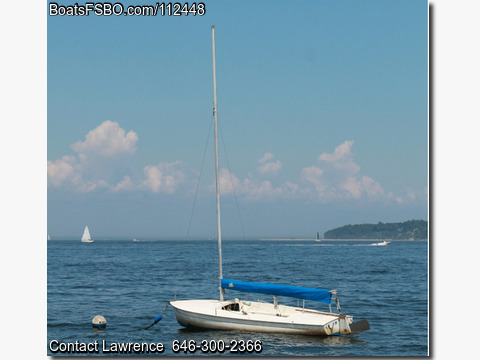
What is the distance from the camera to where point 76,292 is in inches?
1321

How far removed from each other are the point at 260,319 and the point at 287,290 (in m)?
1.33

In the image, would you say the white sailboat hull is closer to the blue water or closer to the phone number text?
the blue water

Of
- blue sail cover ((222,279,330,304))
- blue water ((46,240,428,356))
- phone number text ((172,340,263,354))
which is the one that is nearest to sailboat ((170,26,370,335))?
blue sail cover ((222,279,330,304))

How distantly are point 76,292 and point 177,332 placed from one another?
624 inches

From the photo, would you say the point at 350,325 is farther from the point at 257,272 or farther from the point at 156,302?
the point at 257,272

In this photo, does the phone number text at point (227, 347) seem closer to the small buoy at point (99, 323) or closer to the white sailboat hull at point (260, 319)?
the white sailboat hull at point (260, 319)

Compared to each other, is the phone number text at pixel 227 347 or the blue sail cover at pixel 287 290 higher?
the blue sail cover at pixel 287 290

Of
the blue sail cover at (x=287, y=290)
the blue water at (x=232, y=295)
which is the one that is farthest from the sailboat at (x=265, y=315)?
the blue water at (x=232, y=295)

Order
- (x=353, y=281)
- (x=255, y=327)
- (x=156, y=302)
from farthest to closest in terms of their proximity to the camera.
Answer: (x=353, y=281), (x=156, y=302), (x=255, y=327)

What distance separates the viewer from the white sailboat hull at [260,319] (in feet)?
59.4

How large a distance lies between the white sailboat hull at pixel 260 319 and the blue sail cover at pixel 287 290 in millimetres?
671

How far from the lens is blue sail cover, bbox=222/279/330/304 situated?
18234mm

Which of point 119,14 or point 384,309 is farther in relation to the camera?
point 384,309

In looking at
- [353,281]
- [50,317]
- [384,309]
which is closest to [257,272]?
[353,281]
